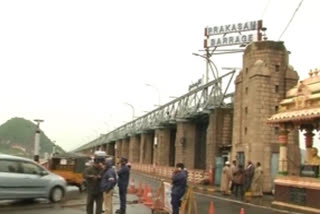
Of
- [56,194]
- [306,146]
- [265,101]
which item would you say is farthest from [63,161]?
[265,101]

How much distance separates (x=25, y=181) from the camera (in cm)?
1933

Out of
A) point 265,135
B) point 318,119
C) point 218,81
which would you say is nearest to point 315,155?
point 318,119

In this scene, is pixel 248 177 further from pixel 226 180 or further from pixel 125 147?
pixel 125 147

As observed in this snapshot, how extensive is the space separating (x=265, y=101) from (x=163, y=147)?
1129 inches

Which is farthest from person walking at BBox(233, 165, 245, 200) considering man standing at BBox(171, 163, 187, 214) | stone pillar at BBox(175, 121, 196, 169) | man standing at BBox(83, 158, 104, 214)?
stone pillar at BBox(175, 121, 196, 169)

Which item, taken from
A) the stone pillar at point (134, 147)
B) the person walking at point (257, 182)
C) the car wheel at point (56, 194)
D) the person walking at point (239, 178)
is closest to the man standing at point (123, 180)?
the car wheel at point (56, 194)

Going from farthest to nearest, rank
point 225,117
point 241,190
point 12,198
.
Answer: point 225,117 → point 241,190 → point 12,198

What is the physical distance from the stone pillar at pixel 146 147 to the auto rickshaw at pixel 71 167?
44.5 metres

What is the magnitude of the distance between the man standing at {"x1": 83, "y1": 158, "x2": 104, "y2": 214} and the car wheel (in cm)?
687

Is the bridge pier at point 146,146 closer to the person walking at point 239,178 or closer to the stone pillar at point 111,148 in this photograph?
the stone pillar at point 111,148

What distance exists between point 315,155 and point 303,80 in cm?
290

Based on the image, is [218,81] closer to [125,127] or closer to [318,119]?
[318,119]

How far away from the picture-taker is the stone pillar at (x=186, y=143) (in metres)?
50.5

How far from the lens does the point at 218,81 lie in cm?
4750
